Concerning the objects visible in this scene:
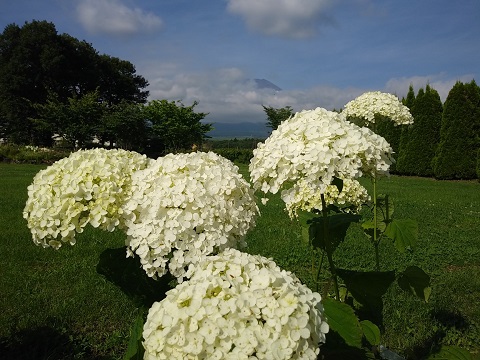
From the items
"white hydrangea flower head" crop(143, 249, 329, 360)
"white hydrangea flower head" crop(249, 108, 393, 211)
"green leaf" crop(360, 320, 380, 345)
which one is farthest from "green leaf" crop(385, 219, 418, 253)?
"white hydrangea flower head" crop(143, 249, 329, 360)

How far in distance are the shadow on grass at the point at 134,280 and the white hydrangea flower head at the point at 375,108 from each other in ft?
8.50

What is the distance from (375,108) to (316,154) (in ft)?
7.73

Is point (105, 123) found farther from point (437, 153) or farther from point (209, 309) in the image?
point (209, 309)

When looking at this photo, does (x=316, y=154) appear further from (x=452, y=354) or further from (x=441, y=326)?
(x=441, y=326)

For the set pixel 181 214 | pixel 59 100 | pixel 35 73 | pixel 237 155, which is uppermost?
pixel 35 73

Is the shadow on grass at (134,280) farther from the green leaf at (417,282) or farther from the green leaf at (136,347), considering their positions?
the green leaf at (417,282)

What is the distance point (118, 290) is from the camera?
4.30 meters

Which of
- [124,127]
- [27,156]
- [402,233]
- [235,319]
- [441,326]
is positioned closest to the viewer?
[235,319]

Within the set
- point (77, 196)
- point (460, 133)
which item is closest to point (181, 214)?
point (77, 196)

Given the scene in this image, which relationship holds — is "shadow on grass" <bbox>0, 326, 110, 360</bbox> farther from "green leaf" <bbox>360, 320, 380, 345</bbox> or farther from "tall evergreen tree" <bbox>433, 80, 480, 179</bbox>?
"tall evergreen tree" <bbox>433, 80, 480, 179</bbox>

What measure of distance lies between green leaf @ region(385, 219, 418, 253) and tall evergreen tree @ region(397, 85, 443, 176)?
1690 centimetres

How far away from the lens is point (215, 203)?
148cm

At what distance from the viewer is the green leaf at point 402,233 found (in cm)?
237

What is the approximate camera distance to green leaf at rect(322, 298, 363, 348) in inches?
59.2
